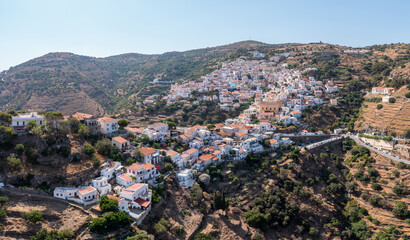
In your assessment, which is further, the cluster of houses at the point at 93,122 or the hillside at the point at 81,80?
the hillside at the point at 81,80

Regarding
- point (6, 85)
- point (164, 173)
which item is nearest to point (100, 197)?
point (164, 173)

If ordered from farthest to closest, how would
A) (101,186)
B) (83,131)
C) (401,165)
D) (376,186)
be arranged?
1. (401,165)
2. (376,186)
3. (83,131)
4. (101,186)

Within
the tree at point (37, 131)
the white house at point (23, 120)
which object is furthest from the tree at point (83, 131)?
the white house at point (23, 120)

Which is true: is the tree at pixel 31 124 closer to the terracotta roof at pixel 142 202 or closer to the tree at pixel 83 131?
the tree at pixel 83 131

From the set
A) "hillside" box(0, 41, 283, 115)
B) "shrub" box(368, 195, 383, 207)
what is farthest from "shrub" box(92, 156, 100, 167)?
"hillside" box(0, 41, 283, 115)

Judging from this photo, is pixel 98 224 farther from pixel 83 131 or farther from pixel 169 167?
pixel 83 131

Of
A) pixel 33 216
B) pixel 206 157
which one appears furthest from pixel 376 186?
pixel 33 216

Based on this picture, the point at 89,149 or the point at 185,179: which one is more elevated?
the point at 89,149

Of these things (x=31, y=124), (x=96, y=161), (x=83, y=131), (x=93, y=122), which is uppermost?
(x=31, y=124)

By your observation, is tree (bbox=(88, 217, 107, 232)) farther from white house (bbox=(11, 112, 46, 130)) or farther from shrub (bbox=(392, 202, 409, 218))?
shrub (bbox=(392, 202, 409, 218))
